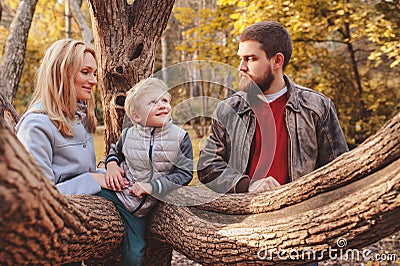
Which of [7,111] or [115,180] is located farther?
[7,111]

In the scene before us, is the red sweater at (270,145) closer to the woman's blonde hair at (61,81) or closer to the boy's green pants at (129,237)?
the boy's green pants at (129,237)

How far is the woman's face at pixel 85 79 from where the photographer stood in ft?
8.91

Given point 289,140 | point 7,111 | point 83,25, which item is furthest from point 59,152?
point 83,25

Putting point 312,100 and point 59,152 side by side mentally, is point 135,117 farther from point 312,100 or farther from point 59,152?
point 312,100

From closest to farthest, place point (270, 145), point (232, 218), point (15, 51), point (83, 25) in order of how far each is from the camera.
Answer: point (232, 218) < point (270, 145) < point (15, 51) < point (83, 25)

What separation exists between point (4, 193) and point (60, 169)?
48.8 inches

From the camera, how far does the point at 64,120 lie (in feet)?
8.51

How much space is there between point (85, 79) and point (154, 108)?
45 cm

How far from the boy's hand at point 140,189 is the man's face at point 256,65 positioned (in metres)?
0.82

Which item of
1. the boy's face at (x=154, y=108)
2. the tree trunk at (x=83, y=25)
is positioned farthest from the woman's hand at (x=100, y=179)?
the tree trunk at (x=83, y=25)

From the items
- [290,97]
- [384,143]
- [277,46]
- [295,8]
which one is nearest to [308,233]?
[384,143]

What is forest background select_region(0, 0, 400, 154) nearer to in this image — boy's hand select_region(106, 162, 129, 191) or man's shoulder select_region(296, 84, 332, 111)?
man's shoulder select_region(296, 84, 332, 111)

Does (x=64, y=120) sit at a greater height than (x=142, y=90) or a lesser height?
lesser

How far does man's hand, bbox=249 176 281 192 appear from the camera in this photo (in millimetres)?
2600
